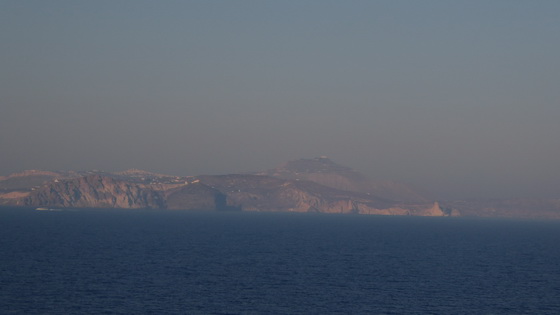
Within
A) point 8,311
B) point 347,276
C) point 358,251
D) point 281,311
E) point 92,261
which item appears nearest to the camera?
point 8,311

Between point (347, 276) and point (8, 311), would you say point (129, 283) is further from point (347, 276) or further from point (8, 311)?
point (347, 276)

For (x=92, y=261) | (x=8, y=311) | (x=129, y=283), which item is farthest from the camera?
(x=92, y=261)

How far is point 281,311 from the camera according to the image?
60531 mm

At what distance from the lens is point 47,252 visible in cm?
9931

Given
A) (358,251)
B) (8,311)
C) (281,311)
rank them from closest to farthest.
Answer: (8,311) < (281,311) < (358,251)

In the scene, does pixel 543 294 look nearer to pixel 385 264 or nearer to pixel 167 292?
pixel 385 264

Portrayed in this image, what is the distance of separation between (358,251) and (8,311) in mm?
70827

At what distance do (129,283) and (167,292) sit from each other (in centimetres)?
628

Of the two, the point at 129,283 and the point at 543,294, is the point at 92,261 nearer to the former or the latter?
the point at 129,283

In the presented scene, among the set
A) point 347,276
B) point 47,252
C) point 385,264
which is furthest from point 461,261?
point 47,252

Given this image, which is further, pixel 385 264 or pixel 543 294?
pixel 385 264

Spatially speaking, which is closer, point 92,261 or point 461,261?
point 92,261

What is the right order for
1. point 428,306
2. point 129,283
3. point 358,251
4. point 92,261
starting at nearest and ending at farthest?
point 428,306 < point 129,283 < point 92,261 < point 358,251

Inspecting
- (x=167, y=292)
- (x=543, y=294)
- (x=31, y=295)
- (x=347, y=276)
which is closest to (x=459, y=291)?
(x=543, y=294)
